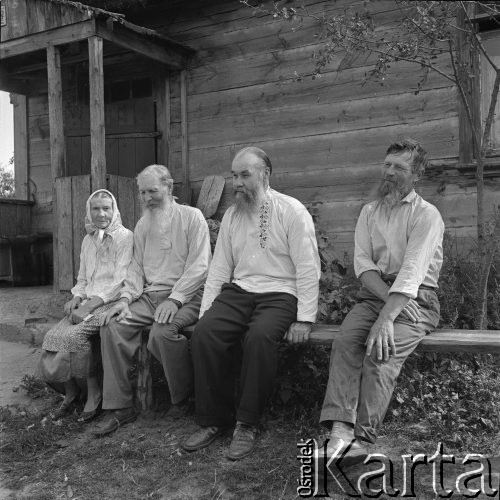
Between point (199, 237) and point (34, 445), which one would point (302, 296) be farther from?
point (34, 445)

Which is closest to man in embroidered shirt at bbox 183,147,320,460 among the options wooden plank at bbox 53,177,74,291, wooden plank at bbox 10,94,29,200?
wooden plank at bbox 53,177,74,291

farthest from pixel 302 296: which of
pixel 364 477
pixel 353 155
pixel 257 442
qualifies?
pixel 353 155

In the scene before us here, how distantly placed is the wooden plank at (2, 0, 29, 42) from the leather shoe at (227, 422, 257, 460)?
520 centimetres

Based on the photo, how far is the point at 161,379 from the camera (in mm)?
4215

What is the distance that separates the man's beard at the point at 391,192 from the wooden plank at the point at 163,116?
437 centimetres

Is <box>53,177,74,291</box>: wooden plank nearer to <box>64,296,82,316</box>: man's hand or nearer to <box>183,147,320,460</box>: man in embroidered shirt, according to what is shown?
<box>64,296,82,316</box>: man's hand

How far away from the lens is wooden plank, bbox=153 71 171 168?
746 cm

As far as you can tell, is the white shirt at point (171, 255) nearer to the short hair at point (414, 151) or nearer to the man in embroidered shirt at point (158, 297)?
the man in embroidered shirt at point (158, 297)

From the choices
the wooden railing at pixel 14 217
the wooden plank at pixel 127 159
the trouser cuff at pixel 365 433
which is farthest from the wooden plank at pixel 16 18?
the trouser cuff at pixel 365 433

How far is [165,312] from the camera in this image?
3.80 meters

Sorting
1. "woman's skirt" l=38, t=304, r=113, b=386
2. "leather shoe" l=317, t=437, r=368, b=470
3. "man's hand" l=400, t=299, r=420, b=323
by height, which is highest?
"man's hand" l=400, t=299, r=420, b=323

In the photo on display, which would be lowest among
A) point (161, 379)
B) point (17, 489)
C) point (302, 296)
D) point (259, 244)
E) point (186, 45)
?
point (17, 489)

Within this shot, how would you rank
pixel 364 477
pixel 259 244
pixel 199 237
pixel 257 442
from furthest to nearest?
pixel 199 237 < pixel 259 244 < pixel 257 442 < pixel 364 477

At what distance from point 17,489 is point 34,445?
463mm
